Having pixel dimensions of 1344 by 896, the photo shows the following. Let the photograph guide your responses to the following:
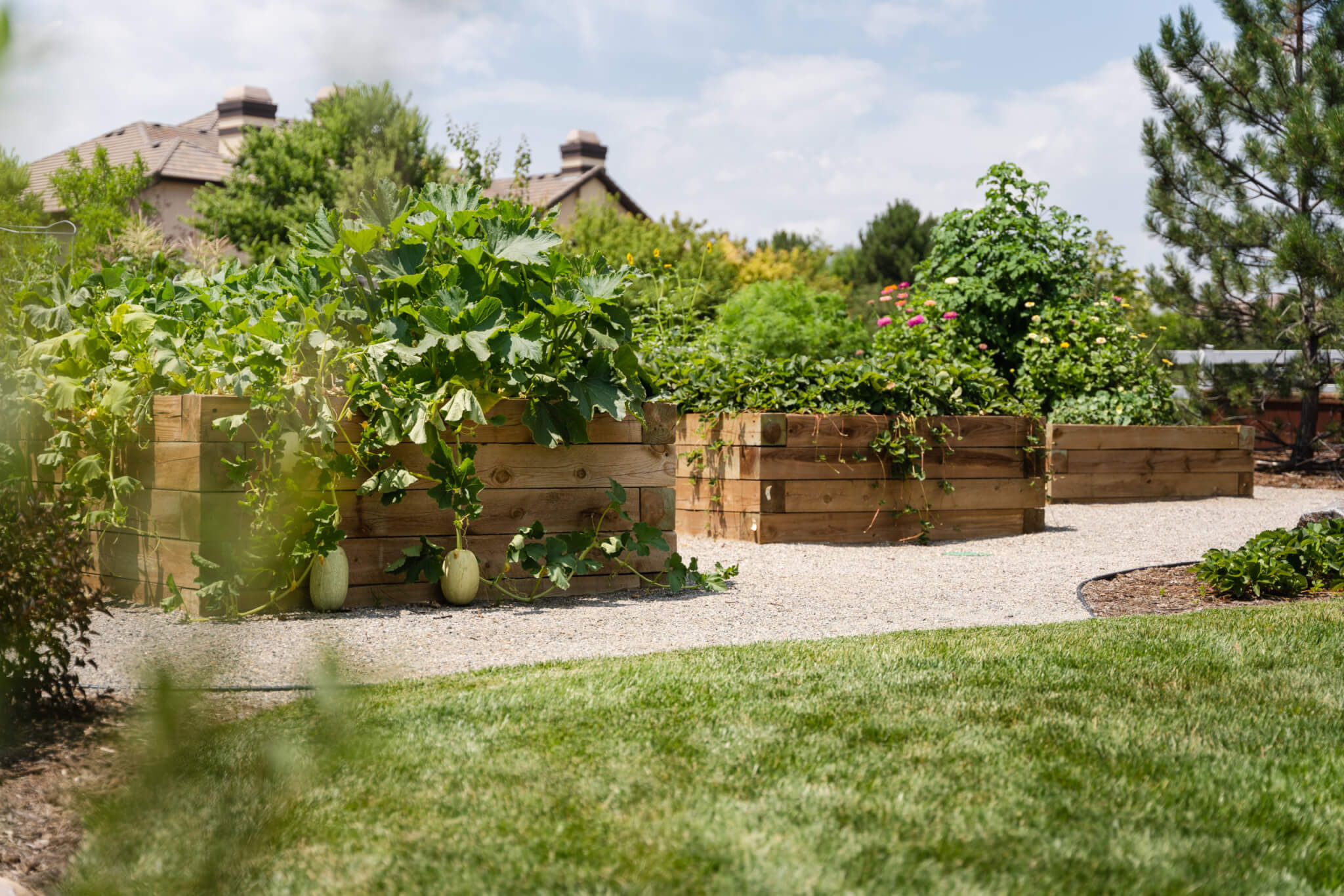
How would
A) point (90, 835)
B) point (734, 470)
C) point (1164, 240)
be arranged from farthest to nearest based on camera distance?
point (1164, 240) < point (734, 470) < point (90, 835)

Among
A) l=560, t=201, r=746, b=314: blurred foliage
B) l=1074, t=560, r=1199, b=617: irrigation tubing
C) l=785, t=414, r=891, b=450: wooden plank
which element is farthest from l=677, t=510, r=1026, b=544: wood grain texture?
l=560, t=201, r=746, b=314: blurred foliage

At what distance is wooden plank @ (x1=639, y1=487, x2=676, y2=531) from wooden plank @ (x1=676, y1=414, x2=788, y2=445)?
53.8 inches

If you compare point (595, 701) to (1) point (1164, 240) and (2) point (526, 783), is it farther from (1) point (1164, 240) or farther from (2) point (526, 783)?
(1) point (1164, 240)

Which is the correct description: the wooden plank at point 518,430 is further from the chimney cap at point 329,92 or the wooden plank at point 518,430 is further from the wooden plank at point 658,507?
the chimney cap at point 329,92

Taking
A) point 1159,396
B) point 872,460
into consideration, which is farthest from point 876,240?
point 872,460

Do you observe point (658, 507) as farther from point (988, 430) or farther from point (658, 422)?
point (988, 430)

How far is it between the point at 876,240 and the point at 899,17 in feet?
118

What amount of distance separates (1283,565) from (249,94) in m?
5.04

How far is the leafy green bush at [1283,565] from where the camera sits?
4.72m

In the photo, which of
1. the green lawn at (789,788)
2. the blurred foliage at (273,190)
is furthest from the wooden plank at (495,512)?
the blurred foliage at (273,190)

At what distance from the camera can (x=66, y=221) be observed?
100cm

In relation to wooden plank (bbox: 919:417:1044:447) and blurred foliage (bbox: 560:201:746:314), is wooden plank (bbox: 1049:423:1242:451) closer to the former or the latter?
wooden plank (bbox: 919:417:1044:447)

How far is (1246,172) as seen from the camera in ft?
43.5

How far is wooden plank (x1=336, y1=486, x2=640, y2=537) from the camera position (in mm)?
4219
